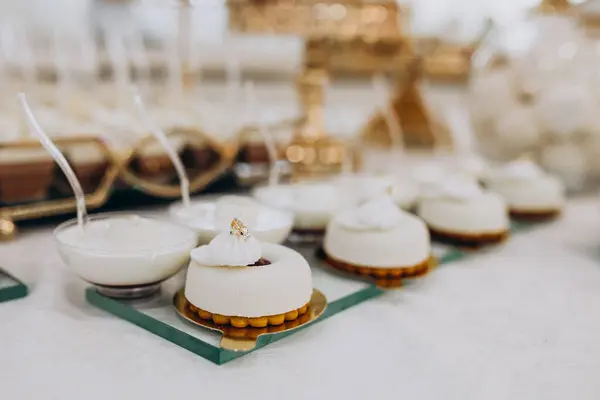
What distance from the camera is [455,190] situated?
86 centimetres

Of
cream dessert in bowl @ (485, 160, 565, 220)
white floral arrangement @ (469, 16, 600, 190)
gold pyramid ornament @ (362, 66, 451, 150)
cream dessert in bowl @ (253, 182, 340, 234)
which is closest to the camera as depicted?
cream dessert in bowl @ (253, 182, 340, 234)

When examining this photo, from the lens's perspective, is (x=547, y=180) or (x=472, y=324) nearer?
(x=472, y=324)

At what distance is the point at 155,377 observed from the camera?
0.48 meters

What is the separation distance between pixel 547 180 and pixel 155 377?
31.2 inches

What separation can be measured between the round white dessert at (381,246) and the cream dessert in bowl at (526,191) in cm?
37

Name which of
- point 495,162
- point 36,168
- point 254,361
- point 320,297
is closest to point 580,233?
point 495,162

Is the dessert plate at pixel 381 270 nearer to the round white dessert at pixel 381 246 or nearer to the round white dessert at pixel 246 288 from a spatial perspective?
the round white dessert at pixel 381 246

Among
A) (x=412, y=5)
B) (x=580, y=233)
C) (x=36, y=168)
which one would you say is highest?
(x=412, y=5)

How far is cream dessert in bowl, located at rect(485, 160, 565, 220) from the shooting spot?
3.36 ft

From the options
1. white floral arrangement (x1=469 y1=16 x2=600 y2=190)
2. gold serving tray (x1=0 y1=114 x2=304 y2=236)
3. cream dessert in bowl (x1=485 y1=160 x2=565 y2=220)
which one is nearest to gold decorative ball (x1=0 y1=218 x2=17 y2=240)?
gold serving tray (x1=0 y1=114 x2=304 y2=236)

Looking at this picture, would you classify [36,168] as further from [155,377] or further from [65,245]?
[155,377]

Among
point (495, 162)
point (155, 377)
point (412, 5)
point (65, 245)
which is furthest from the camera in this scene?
point (412, 5)

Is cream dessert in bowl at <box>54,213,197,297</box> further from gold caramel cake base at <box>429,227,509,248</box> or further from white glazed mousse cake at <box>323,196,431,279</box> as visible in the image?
gold caramel cake base at <box>429,227,509,248</box>

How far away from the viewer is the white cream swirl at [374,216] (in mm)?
695
